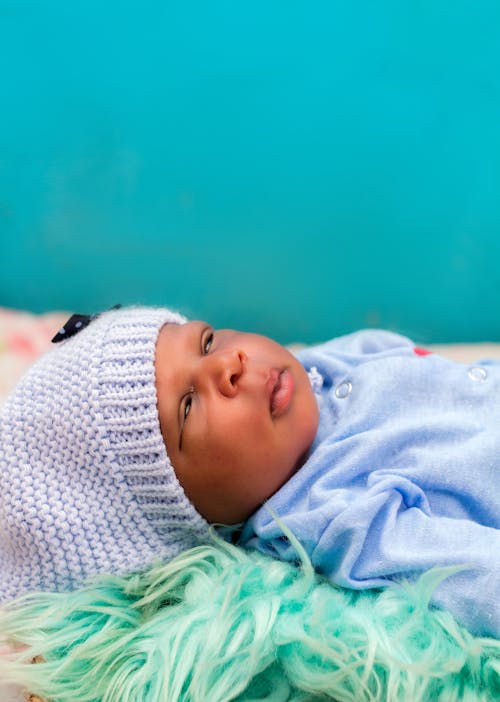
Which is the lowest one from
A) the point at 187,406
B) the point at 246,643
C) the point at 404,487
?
the point at 246,643

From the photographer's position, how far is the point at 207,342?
1.06 meters

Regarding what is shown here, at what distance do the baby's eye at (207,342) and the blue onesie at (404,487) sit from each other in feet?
0.64

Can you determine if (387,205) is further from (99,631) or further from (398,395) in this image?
(99,631)

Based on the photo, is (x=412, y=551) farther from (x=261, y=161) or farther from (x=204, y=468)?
(x=261, y=161)

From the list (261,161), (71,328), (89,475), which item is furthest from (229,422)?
(261,161)

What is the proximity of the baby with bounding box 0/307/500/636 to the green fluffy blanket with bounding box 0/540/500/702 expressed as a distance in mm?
41

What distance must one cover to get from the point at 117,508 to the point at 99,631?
0.48ft

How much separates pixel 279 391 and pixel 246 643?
318 millimetres

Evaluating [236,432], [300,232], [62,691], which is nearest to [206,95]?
[300,232]

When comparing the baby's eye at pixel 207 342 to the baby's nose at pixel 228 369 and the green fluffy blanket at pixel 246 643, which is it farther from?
the green fluffy blanket at pixel 246 643

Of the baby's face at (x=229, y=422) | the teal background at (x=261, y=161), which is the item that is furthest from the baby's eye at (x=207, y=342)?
the teal background at (x=261, y=161)

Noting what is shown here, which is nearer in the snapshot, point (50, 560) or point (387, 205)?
point (50, 560)

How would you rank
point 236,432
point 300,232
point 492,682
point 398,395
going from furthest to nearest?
point 300,232 < point 398,395 < point 236,432 < point 492,682

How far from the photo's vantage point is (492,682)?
83cm
